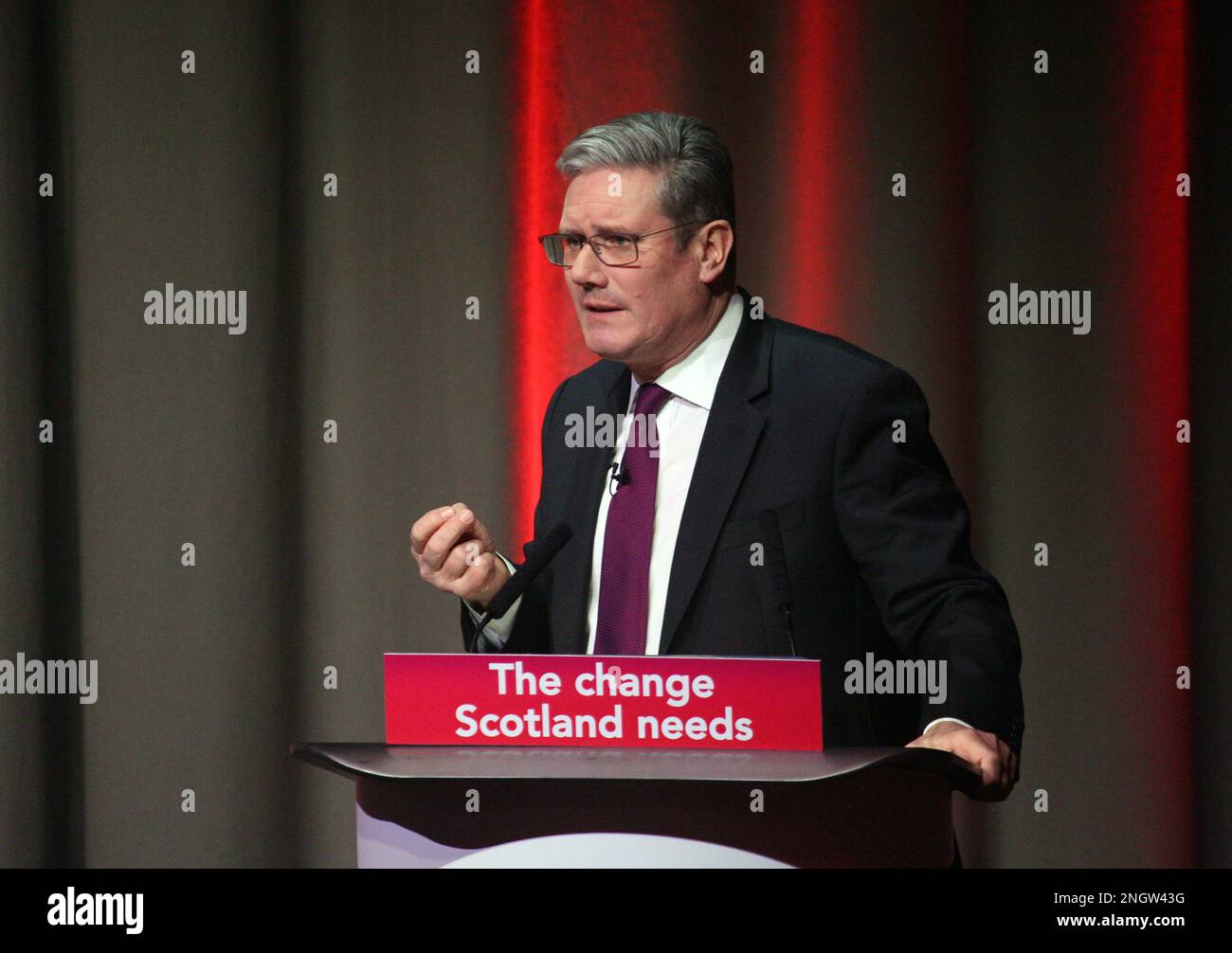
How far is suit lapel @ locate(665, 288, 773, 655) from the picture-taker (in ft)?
5.10

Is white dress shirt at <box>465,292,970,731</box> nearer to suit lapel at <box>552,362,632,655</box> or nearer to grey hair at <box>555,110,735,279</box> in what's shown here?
suit lapel at <box>552,362,632,655</box>

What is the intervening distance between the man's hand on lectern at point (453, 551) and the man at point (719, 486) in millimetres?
19

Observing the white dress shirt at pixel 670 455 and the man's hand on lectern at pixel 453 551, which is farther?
the white dress shirt at pixel 670 455

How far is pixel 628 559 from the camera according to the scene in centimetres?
161

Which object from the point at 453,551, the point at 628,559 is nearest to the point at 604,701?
the point at 453,551

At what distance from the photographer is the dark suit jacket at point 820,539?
1.55 m

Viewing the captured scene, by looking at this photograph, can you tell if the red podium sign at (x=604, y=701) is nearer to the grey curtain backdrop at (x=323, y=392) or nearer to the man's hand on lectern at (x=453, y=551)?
the man's hand on lectern at (x=453, y=551)

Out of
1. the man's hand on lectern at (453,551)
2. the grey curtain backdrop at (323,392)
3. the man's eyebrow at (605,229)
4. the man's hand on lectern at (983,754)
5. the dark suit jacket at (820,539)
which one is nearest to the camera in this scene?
the man's hand on lectern at (983,754)

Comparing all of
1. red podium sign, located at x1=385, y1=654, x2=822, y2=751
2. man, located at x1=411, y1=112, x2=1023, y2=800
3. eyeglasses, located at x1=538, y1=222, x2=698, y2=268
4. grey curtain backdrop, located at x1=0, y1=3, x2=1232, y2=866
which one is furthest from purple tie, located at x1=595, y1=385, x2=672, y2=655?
grey curtain backdrop, located at x1=0, y1=3, x2=1232, y2=866

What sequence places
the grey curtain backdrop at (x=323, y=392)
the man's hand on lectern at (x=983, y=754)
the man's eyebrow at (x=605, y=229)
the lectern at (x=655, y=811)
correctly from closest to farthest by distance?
the lectern at (x=655, y=811)
the man's hand on lectern at (x=983, y=754)
the man's eyebrow at (x=605, y=229)
the grey curtain backdrop at (x=323, y=392)

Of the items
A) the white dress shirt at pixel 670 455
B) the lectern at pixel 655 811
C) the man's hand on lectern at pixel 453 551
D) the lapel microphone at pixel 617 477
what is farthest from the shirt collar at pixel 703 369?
the lectern at pixel 655 811

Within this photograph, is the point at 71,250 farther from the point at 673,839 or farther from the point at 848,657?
the point at 673,839

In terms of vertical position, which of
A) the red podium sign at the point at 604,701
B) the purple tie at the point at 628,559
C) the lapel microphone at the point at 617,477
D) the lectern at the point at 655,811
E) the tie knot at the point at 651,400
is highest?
the tie knot at the point at 651,400

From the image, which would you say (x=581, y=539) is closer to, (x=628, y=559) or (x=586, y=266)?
(x=628, y=559)
